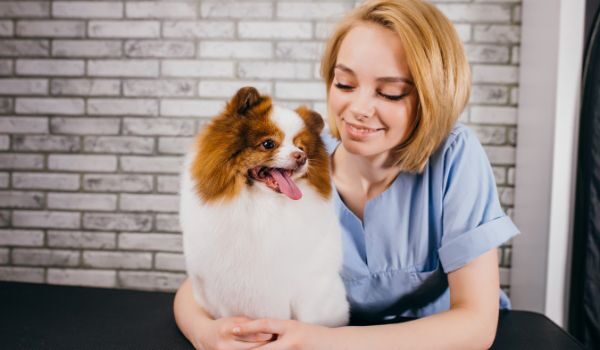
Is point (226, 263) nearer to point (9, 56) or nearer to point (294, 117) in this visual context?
point (294, 117)

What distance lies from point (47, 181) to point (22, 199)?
147 millimetres

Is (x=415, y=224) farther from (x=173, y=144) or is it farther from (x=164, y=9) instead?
(x=164, y=9)

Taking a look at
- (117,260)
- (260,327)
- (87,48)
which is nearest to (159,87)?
(87,48)

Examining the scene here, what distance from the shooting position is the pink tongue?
78cm

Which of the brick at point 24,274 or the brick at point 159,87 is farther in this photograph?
the brick at point 24,274

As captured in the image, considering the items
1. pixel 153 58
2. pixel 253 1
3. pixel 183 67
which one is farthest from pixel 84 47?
pixel 253 1

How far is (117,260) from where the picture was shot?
233cm

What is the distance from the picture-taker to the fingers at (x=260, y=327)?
830 millimetres

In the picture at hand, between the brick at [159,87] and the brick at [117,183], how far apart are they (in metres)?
0.37

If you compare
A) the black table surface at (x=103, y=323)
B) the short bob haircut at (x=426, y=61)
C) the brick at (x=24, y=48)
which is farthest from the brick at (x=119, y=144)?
the short bob haircut at (x=426, y=61)

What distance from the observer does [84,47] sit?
2.27 m

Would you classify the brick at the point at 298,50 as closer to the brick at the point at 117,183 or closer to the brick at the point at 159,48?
the brick at the point at 159,48

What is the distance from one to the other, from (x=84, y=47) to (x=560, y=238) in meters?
2.09

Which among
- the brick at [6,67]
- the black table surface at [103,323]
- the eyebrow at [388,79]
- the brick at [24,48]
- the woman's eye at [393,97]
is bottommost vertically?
the black table surface at [103,323]
